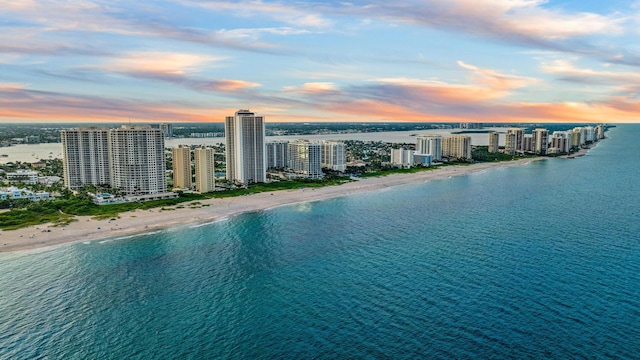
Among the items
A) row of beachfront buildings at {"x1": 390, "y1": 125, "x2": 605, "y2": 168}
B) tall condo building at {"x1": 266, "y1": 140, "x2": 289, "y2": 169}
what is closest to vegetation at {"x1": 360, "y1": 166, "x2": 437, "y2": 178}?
row of beachfront buildings at {"x1": 390, "y1": 125, "x2": 605, "y2": 168}

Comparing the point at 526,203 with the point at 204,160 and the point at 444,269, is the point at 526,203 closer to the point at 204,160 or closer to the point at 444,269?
the point at 444,269

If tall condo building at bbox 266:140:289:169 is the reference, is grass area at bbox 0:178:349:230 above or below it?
below

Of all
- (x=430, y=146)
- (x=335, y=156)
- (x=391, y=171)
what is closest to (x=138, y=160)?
(x=335, y=156)

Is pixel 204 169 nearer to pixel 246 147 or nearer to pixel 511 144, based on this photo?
pixel 246 147

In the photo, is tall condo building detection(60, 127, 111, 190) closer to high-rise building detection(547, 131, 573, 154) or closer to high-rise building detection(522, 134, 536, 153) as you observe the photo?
high-rise building detection(522, 134, 536, 153)

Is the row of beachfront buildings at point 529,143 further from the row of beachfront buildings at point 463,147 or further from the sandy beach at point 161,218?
the sandy beach at point 161,218
